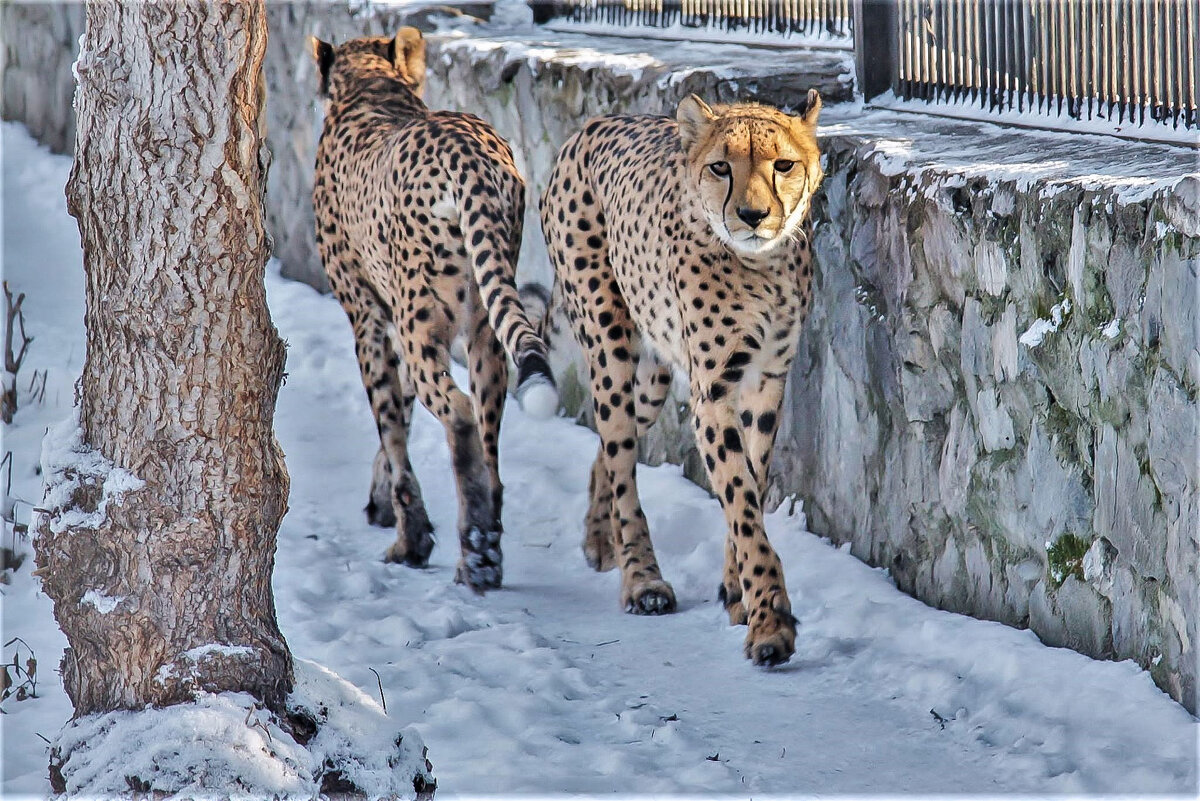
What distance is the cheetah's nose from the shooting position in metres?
3.95

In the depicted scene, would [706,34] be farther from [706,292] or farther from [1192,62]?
[1192,62]

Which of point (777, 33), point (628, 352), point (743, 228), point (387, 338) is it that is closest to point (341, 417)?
point (387, 338)

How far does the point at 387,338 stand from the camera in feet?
18.4

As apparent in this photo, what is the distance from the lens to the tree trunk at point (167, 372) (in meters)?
2.95

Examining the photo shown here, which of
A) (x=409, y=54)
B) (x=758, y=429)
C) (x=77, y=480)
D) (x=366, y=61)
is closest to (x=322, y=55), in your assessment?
(x=366, y=61)

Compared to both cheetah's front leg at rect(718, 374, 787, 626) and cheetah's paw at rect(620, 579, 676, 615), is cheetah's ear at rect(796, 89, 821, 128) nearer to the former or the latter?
cheetah's front leg at rect(718, 374, 787, 626)

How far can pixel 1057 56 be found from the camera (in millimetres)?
4469

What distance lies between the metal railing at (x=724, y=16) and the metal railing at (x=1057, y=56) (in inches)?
28.7

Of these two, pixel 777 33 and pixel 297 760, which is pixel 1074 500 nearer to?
pixel 297 760

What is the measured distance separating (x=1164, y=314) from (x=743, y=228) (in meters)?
1.18

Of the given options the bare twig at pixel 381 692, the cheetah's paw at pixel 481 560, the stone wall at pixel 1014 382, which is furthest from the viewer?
the cheetah's paw at pixel 481 560

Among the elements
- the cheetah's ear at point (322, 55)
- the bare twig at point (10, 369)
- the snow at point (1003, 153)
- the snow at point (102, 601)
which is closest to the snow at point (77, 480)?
the snow at point (102, 601)

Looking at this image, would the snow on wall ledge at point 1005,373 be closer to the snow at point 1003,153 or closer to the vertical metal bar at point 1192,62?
the snow at point 1003,153

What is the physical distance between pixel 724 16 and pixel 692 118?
267 centimetres
